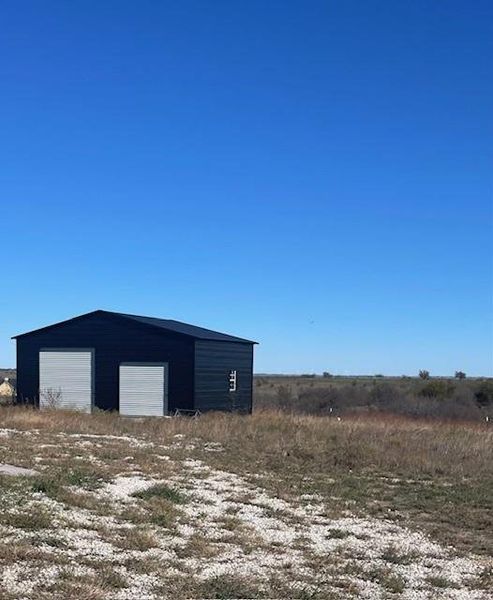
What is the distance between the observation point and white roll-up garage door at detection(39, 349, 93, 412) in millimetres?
30828

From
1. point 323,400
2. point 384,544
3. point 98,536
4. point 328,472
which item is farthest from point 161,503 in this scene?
point 323,400

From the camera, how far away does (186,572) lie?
21.2 feet

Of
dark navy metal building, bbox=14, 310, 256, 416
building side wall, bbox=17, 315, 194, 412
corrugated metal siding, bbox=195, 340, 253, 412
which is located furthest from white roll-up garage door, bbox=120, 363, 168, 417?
corrugated metal siding, bbox=195, 340, 253, 412

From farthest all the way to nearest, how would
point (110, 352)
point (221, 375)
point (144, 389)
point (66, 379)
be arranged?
point (221, 375) → point (66, 379) → point (110, 352) → point (144, 389)

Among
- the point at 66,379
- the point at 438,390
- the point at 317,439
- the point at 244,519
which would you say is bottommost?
the point at 438,390

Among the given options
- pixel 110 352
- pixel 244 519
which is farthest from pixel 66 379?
pixel 244 519

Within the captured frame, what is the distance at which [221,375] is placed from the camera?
31.6m

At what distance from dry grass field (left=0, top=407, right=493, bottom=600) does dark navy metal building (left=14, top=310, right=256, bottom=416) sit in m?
11.1

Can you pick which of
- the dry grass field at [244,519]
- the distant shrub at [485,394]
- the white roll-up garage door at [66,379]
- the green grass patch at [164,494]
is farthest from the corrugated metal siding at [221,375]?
the green grass patch at [164,494]

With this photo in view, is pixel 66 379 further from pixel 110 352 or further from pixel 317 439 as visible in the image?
pixel 317 439

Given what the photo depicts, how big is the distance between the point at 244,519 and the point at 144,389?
2100cm

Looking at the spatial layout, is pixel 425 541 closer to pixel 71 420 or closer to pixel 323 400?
pixel 71 420

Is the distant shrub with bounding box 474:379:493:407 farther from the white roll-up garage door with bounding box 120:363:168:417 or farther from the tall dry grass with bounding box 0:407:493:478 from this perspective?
the white roll-up garage door with bounding box 120:363:168:417

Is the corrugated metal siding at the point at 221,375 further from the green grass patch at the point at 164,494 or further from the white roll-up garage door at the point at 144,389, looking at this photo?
the green grass patch at the point at 164,494
